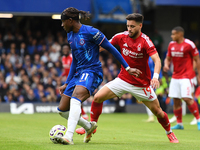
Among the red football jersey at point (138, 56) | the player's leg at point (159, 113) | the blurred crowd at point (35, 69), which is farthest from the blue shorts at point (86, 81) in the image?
the blurred crowd at point (35, 69)

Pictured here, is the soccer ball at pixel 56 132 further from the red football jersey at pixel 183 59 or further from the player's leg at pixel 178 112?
the red football jersey at pixel 183 59

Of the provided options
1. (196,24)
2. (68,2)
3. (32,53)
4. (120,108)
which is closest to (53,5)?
(68,2)

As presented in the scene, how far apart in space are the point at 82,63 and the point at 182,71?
15.5 ft

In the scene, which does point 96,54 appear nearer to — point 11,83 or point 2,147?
point 2,147

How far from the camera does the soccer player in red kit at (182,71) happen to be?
10031 millimetres

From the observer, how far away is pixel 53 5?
19.4m

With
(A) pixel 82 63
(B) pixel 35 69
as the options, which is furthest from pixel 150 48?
(B) pixel 35 69

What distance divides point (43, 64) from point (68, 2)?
3471 mm

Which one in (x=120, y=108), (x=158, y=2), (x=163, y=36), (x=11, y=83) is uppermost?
(x=158, y=2)

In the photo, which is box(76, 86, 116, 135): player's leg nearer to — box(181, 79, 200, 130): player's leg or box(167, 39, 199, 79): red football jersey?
box(181, 79, 200, 130): player's leg

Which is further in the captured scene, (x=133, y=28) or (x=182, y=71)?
(x=182, y=71)

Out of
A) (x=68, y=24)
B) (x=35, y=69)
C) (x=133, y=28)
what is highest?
(x=68, y=24)

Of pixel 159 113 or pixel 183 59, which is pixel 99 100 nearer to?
pixel 159 113

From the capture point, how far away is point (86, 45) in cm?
611
